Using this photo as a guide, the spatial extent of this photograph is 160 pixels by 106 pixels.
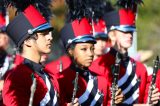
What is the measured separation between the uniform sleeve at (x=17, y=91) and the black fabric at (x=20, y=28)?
20.3 inches

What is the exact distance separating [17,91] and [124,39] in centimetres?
284

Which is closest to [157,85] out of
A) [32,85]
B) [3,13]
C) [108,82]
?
[108,82]

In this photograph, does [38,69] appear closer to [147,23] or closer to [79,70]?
[79,70]

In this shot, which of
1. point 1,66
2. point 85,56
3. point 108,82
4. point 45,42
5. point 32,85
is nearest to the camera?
point 32,85

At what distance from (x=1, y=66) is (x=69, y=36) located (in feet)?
6.00

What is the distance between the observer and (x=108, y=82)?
1028cm

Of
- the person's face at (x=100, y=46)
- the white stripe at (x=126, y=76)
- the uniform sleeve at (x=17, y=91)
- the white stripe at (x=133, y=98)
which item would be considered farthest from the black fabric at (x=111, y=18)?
the uniform sleeve at (x=17, y=91)

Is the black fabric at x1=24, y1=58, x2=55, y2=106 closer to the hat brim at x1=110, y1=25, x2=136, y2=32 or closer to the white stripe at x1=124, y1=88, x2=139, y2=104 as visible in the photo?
the white stripe at x1=124, y1=88, x2=139, y2=104

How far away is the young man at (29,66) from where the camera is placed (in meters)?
8.49

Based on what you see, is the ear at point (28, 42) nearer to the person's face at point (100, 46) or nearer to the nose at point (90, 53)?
the nose at point (90, 53)

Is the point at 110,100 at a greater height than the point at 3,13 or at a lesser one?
lesser

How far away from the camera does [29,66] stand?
8.77 metres

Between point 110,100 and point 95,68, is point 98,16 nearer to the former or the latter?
point 95,68

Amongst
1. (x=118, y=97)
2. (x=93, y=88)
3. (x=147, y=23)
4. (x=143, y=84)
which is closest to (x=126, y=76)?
(x=143, y=84)
